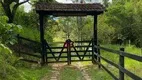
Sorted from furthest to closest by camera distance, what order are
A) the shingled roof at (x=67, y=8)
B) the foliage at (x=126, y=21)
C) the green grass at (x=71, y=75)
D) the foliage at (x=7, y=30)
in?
Answer: 1. the foliage at (x=126, y=21)
2. the shingled roof at (x=67, y=8)
3. the green grass at (x=71, y=75)
4. the foliage at (x=7, y=30)

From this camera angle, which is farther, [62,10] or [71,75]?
[62,10]

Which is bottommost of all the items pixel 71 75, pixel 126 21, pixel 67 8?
pixel 71 75

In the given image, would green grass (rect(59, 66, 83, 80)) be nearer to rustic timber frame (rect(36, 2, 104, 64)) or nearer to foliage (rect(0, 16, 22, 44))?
rustic timber frame (rect(36, 2, 104, 64))

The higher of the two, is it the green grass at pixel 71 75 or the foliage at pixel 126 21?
the foliage at pixel 126 21

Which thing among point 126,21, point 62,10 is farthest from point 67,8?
point 126,21

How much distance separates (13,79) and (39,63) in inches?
262

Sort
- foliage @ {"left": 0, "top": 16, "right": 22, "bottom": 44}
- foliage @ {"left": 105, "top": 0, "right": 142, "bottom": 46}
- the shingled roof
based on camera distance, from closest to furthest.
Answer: foliage @ {"left": 0, "top": 16, "right": 22, "bottom": 44} → the shingled roof → foliage @ {"left": 105, "top": 0, "right": 142, "bottom": 46}

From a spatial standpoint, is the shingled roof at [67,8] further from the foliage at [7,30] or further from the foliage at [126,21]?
the foliage at [126,21]

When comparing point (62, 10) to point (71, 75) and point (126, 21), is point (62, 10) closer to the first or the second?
point (71, 75)

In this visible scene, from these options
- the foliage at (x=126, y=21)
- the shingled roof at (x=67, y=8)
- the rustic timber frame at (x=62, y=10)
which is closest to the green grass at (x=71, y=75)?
the rustic timber frame at (x=62, y=10)

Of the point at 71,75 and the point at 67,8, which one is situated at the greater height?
the point at 67,8

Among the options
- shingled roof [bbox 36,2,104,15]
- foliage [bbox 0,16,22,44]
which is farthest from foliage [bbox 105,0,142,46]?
foliage [bbox 0,16,22,44]

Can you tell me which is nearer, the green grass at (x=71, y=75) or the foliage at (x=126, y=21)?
the green grass at (x=71, y=75)

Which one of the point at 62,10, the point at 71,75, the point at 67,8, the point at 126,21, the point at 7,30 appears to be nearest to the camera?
the point at 7,30
